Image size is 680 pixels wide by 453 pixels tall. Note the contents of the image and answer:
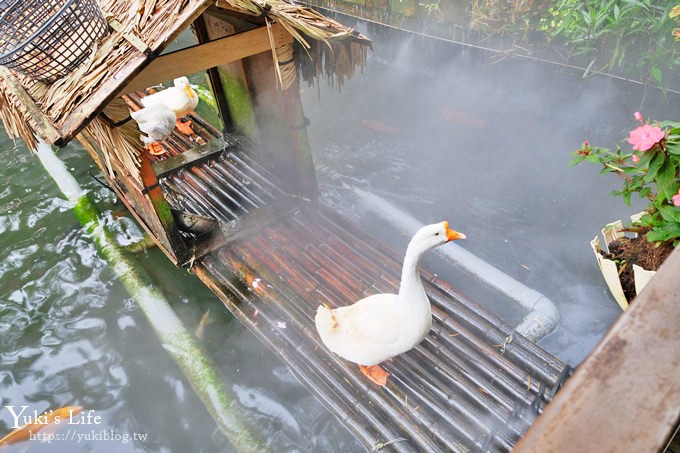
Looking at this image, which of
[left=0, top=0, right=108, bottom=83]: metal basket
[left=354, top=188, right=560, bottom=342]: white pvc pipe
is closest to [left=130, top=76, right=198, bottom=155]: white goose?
[left=0, top=0, right=108, bottom=83]: metal basket

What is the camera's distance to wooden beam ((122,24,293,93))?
10.4 ft

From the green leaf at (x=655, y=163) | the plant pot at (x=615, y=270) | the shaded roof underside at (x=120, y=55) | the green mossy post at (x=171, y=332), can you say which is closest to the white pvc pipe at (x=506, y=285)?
the plant pot at (x=615, y=270)

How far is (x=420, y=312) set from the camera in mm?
2857

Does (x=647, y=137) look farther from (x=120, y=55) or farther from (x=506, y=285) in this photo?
(x=120, y=55)

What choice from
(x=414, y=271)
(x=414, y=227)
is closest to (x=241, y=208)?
(x=414, y=227)

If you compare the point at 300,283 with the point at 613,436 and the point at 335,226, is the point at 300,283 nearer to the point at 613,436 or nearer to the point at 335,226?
the point at 335,226

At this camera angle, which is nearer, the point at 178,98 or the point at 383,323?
the point at 383,323

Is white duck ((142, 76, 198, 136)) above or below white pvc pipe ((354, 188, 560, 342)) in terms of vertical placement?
above

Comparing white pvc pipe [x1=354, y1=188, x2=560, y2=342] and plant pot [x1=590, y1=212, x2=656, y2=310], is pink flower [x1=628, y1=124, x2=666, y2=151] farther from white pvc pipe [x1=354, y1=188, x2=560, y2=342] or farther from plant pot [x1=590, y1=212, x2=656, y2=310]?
white pvc pipe [x1=354, y1=188, x2=560, y2=342]

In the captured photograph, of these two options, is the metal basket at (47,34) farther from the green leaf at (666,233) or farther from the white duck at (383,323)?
the green leaf at (666,233)

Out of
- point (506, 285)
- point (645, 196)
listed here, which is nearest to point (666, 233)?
point (645, 196)

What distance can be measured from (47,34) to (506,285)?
4286 mm

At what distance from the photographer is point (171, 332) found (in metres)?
4.17

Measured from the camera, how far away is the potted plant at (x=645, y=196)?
2691 mm
